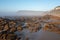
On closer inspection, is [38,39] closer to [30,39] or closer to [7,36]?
[30,39]

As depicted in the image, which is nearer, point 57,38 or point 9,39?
point 9,39

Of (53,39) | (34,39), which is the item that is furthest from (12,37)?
(53,39)

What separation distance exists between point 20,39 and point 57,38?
181 inches

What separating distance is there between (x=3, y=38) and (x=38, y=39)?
4266 millimetres

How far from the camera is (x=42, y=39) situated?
16000 millimetres

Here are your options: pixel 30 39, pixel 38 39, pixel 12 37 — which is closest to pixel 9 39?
pixel 12 37

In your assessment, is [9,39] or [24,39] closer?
[9,39]

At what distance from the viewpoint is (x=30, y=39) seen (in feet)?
51.7

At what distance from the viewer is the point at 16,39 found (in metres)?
15.4

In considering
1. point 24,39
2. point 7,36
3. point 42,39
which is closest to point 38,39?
point 42,39

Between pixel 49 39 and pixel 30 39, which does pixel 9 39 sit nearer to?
pixel 30 39

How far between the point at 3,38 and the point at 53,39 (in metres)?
5.97

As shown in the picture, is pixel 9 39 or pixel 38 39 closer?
pixel 9 39

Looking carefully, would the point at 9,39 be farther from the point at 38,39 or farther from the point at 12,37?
the point at 38,39
